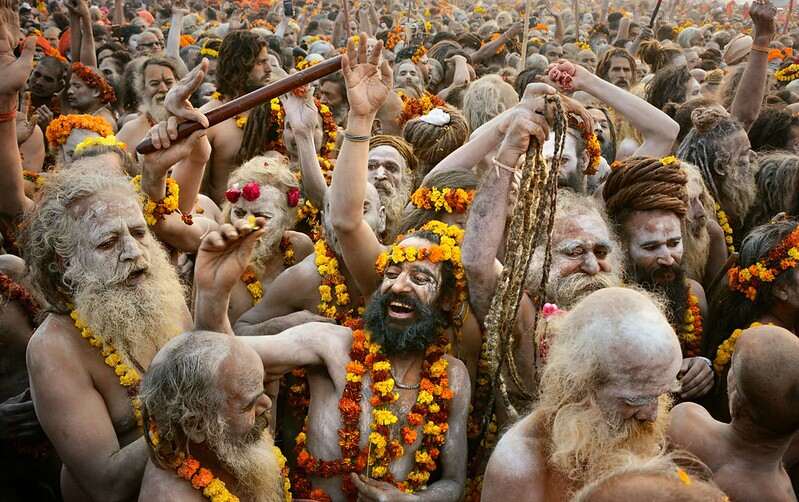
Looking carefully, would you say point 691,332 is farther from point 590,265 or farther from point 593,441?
point 593,441

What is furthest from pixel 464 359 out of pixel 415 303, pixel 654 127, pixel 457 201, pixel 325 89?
pixel 325 89

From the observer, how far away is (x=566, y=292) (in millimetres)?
3801

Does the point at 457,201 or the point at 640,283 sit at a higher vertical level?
the point at 457,201

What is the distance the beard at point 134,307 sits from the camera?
336 cm

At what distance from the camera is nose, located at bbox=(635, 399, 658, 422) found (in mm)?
2549

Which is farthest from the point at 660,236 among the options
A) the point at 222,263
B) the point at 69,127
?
the point at 69,127

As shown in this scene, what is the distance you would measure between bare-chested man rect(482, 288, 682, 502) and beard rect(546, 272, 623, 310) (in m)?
1.08

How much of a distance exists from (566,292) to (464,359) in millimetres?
608

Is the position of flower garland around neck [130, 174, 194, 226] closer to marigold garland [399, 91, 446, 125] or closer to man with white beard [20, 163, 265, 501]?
man with white beard [20, 163, 265, 501]

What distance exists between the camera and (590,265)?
12.7 feet

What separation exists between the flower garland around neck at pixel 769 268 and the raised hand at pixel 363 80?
2074mm

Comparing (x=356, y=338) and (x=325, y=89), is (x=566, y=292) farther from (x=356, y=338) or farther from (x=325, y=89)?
(x=325, y=89)

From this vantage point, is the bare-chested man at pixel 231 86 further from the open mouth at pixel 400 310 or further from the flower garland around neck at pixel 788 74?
the flower garland around neck at pixel 788 74

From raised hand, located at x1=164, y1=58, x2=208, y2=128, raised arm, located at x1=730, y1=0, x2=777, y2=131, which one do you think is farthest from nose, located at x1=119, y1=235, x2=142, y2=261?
raised arm, located at x1=730, y1=0, x2=777, y2=131
